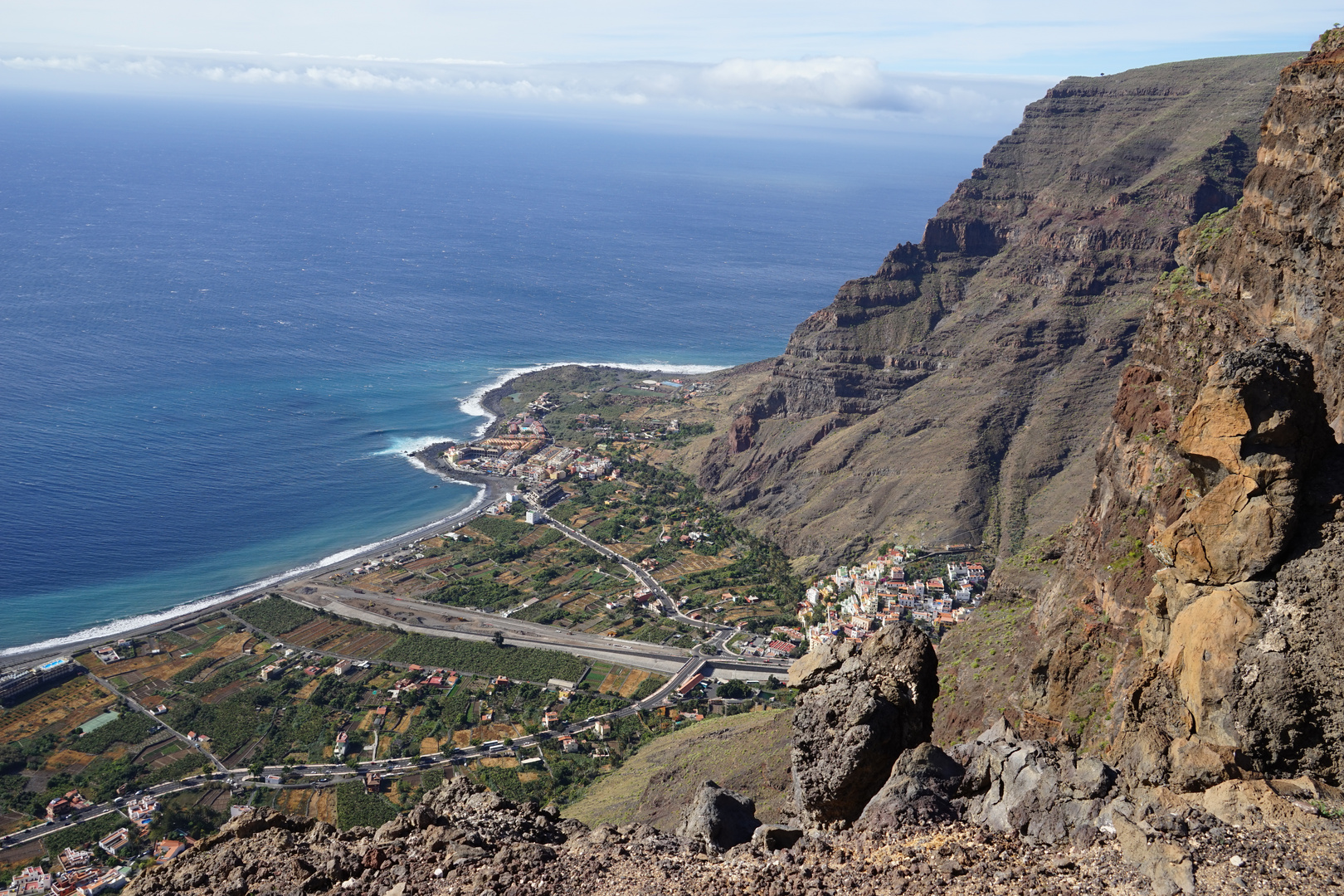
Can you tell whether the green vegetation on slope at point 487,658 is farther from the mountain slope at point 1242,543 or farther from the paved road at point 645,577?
the mountain slope at point 1242,543

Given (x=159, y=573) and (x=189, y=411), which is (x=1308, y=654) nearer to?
(x=159, y=573)

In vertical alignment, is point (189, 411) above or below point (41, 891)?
above

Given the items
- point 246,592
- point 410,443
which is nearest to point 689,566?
point 246,592

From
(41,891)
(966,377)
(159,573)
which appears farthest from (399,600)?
(966,377)

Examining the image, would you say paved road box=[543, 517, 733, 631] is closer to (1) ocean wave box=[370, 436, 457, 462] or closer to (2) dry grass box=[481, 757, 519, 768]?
(2) dry grass box=[481, 757, 519, 768]

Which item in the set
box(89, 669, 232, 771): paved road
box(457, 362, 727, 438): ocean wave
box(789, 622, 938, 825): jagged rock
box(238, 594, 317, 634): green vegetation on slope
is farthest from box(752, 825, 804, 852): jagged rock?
box(457, 362, 727, 438): ocean wave

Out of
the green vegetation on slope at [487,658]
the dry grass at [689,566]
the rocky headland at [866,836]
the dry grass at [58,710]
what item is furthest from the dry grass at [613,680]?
the rocky headland at [866,836]
